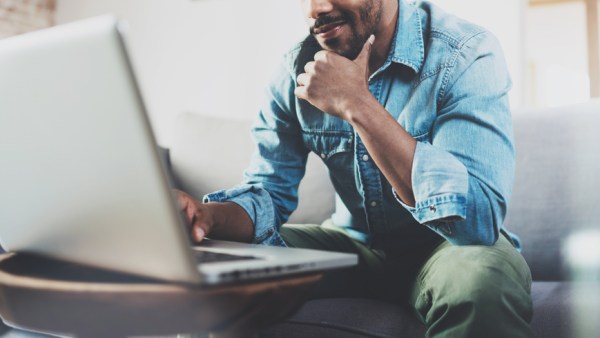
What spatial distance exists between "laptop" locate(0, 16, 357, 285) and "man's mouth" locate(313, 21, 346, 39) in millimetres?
592

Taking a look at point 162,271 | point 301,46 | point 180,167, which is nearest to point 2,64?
point 162,271

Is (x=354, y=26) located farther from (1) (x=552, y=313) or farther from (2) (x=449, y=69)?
(1) (x=552, y=313)

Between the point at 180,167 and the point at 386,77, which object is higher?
the point at 386,77

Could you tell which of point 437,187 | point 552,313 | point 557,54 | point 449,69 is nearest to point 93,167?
point 437,187

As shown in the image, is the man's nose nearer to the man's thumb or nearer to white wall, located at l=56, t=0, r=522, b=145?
the man's thumb

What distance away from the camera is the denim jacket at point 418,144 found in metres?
0.96

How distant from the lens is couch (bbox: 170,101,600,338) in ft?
3.70

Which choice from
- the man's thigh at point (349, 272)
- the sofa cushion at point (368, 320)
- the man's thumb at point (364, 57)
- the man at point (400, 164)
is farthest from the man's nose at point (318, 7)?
the sofa cushion at point (368, 320)

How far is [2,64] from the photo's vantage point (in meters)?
0.64

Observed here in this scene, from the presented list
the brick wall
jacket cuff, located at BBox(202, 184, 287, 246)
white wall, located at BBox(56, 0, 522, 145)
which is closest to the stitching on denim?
jacket cuff, located at BBox(202, 184, 287, 246)

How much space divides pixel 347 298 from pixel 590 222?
0.65 meters

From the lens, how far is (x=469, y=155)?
100cm

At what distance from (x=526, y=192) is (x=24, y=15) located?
2265 millimetres

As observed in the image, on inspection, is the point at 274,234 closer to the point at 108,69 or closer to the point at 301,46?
the point at 301,46
